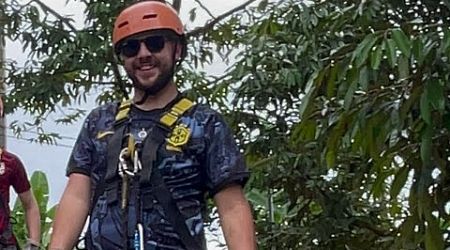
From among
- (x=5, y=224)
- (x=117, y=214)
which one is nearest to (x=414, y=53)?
(x=117, y=214)

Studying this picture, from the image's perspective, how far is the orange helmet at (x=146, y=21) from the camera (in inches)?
95.9

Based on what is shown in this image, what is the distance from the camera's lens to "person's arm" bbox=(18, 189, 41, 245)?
4723mm

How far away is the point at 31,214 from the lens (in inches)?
189

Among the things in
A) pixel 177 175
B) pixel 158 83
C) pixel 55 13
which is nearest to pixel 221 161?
pixel 177 175

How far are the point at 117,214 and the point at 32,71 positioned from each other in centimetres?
320

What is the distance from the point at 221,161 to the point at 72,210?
1.24 ft

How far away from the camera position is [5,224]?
444 centimetres

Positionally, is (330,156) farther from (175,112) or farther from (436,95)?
(175,112)

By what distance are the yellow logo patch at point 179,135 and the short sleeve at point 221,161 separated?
50 millimetres

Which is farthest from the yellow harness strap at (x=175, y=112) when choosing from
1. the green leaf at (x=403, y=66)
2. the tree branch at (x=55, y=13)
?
the tree branch at (x=55, y=13)

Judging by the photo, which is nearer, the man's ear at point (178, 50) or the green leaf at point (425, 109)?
the man's ear at point (178, 50)

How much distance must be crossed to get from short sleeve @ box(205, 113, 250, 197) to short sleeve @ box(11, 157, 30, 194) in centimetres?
236

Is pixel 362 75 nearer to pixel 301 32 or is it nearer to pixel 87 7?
pixel 301 32

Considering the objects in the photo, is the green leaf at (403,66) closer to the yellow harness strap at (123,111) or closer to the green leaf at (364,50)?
the green leaf at (364,50)
